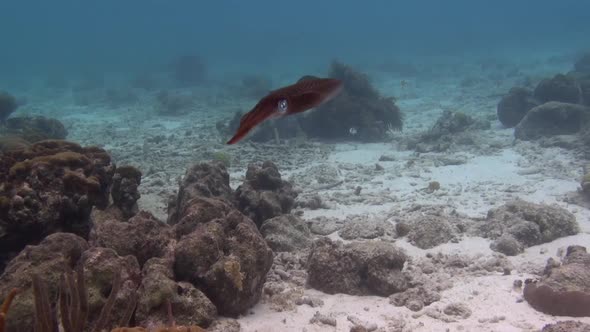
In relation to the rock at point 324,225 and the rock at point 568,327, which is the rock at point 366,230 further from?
the rock at point 568,327

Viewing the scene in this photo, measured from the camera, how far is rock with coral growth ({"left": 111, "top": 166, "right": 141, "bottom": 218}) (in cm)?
705

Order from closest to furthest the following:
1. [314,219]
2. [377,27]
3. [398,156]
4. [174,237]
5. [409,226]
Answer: [174,237], [409,226], [314,219], [398,156], [377,27]

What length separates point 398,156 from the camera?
14891mm

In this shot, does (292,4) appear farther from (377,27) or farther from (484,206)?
(484,206)

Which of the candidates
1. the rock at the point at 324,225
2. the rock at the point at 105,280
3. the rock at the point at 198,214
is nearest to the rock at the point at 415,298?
the rock at the point at 198,214

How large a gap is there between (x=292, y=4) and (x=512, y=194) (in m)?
175

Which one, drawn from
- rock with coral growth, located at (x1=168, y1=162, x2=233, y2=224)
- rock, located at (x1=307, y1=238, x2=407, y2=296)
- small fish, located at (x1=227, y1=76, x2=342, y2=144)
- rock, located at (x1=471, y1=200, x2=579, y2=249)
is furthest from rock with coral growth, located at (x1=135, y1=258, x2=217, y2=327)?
rock, located at (x1=471, y1=200, x2=579, y2=249)

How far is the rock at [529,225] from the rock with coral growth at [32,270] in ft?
22.9

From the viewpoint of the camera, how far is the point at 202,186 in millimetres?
8055

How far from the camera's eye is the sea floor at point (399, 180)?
16.1 ft

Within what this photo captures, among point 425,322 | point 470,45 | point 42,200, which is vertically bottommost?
point 425,322

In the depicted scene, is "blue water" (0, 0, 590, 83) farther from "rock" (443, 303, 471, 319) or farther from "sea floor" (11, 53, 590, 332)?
"rock" (443, 303, 471, 319)

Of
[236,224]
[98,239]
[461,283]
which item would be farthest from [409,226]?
[98,239]

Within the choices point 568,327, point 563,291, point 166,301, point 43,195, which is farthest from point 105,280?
point 563,291
